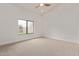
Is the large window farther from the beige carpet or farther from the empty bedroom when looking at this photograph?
the beige carpet

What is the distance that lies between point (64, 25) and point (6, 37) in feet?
2.77

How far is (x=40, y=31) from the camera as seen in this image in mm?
1494

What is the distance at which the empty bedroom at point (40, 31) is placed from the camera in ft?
4.68

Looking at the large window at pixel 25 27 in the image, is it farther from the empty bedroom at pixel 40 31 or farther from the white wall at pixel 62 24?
the white wall at pixel 62 24

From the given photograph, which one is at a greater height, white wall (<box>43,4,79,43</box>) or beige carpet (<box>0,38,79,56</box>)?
white wall (<box>43,4,79,43</box>)

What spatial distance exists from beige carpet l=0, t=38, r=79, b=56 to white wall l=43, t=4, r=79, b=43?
9cm

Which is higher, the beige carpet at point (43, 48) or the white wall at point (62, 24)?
the white wall at point (62, 24)

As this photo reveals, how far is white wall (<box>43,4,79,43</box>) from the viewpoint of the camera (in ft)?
4.72

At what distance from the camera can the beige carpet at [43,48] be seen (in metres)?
1.43

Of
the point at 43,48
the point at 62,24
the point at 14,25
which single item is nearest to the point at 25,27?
the point at 14,25

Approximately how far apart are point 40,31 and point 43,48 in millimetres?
259

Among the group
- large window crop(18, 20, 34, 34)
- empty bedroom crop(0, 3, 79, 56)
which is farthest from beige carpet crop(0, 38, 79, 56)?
large window crop(18, 20, 34, 34)

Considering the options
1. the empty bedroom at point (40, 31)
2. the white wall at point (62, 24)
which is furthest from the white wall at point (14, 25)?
the white wall at point (62, 24)

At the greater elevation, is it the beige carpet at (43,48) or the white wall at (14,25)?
the white wall at (14,25)
